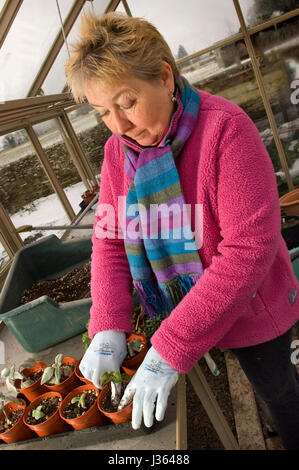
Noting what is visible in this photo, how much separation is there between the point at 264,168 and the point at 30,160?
3095mm

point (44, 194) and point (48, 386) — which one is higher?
point (44, 194)

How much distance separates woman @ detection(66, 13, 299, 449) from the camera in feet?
2.44

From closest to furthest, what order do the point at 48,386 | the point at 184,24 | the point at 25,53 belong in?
the point at 48,386, the point at 25,53, the point at 184,24

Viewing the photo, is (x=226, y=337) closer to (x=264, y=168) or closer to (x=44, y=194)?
(x=264, y=168)

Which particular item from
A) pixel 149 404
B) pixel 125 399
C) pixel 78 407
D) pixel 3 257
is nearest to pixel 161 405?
pixel 149 404

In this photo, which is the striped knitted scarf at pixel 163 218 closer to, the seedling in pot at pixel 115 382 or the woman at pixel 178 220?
the woman at pixel 178 220

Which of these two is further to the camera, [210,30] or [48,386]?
[210,30]

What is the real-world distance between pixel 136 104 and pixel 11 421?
1072mm

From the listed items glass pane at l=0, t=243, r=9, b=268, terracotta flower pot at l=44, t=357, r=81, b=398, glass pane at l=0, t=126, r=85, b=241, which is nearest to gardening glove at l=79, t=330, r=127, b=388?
terracotta flower pot at l=44, t=357, r=81, b=398

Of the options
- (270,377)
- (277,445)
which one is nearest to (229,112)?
(270,377)

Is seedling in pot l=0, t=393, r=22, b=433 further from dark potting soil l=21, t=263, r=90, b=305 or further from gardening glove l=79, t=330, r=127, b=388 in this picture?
dark potting soil l=21, t=263, r=90, b=305

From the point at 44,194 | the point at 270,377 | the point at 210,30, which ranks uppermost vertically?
the point at 210,30

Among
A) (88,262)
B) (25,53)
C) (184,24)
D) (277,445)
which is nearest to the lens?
(277,445)

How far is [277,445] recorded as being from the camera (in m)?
1.59
